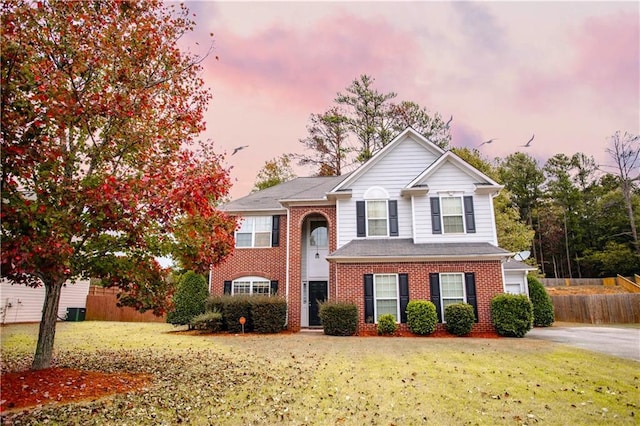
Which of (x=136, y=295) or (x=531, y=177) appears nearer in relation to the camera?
(x=136, y=295)

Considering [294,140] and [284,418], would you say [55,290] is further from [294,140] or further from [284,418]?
[294,140]

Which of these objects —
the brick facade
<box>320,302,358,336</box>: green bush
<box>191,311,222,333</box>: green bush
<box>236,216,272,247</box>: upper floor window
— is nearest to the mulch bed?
the brick facade

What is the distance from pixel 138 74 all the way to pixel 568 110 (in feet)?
69.1

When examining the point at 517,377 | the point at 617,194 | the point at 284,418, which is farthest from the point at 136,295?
the point at 617,194

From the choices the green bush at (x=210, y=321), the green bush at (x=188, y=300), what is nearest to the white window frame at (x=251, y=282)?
the green bush at (x=188, y=300)

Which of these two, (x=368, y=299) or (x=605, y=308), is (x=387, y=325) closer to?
(x=368, y=299)

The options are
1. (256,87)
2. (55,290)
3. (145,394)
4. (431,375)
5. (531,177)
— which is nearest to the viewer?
(145,394)

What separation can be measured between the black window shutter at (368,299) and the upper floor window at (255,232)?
5.64 m

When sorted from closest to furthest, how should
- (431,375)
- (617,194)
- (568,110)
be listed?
(431,375) < (568,110) < (617,194)

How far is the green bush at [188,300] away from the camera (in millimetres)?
17656

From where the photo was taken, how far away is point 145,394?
6.27 m

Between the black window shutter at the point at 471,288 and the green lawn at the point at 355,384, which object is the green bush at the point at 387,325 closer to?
the green lawn at the point at 355,384

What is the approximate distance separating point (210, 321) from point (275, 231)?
5331mm

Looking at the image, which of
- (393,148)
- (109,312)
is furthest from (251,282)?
(109,312)
